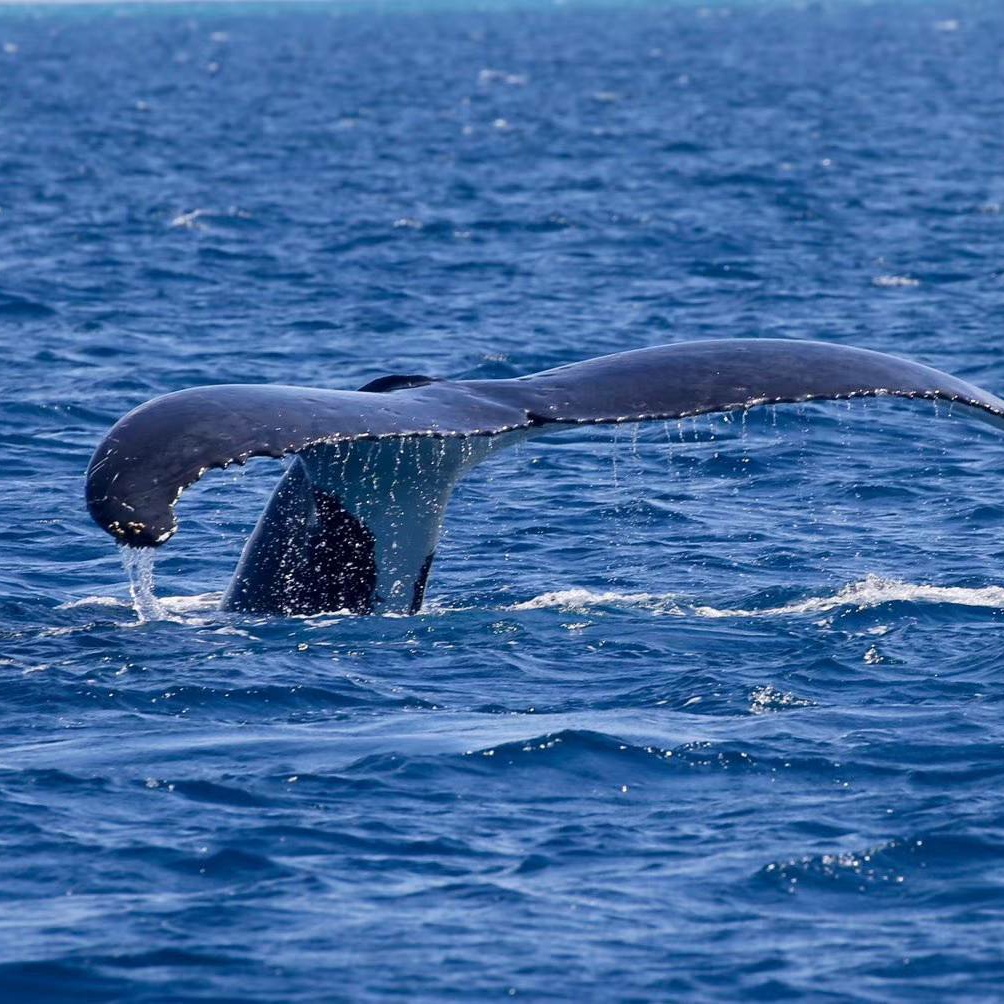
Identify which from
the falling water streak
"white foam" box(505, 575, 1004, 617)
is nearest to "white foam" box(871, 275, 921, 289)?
"white foam" box(505, 575, 1004, 617)

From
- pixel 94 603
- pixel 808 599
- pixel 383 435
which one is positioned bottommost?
pixel 808 599

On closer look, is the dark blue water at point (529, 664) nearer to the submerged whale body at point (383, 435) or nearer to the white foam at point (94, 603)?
the white foam at point (94, 603)

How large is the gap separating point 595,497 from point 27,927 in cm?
819

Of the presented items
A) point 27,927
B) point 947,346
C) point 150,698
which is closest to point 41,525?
point 150,698

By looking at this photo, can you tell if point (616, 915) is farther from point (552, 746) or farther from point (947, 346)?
point (947, 346)

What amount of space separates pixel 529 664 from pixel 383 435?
2614 mm

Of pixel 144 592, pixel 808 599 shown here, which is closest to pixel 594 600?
pixel 808 599

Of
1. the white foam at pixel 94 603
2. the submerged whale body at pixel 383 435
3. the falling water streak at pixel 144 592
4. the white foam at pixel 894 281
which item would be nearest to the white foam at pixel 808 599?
the submerged whale body at pixel 383 435

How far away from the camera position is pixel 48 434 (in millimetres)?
16781

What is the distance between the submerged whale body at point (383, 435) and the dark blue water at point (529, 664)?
451 millimetres

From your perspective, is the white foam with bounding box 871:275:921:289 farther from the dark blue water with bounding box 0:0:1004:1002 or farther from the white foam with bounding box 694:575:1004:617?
the white foam with bounding box 694:575:1004:617

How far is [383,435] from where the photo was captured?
785 centimetres

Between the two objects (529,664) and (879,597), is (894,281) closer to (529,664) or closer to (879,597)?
(879,597)

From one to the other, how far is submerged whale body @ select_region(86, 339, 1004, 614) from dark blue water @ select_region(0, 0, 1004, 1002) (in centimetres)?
45
